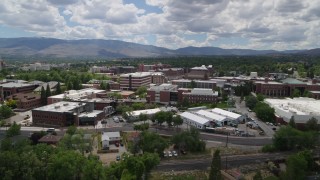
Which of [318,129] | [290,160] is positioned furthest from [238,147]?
[318,129]

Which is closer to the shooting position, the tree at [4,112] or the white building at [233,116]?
the white building at [233,116]

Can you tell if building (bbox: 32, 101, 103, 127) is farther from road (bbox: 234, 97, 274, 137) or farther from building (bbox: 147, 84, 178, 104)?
road (bbox: 234, 97, 274, 137)

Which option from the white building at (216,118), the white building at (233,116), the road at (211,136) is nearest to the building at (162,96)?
the white building at (216,118)

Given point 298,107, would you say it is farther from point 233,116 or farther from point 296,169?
point 296,169

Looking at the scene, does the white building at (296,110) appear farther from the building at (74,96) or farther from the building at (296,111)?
the building at (74,96)

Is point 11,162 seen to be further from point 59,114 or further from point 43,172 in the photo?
point 59,114

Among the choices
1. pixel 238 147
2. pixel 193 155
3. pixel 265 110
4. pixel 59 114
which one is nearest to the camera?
pixel 193 155
